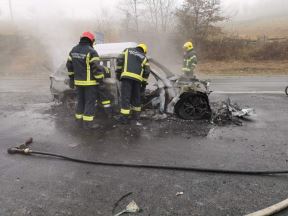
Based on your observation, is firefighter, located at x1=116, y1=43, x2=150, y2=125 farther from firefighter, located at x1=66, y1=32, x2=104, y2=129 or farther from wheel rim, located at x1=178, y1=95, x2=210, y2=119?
wheel rim, located at x1=178, y1=95, x2=210, y2=119

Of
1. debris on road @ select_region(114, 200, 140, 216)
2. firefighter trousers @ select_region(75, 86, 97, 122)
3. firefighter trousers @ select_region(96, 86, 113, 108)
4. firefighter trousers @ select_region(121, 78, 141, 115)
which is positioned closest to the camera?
debris on road @ select_region(114, 200, 140, 216)

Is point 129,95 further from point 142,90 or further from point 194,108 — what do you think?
point 194,108

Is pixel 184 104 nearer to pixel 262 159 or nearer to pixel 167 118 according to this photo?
pixel 167 118

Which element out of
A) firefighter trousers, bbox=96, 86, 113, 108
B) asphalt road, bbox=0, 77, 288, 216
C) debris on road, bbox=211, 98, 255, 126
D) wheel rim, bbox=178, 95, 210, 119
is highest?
firefighter trousers, bbox=96, 86, 113, 108

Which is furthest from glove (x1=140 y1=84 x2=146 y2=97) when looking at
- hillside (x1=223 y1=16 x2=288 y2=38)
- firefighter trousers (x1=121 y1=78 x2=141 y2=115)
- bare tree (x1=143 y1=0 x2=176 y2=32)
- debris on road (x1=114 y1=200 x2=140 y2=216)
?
hillside (x1=223 y1=16 x2=288 y2=38)

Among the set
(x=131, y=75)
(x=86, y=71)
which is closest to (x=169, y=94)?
(x=131, y=75)

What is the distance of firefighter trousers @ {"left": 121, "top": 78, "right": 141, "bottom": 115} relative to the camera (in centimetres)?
669

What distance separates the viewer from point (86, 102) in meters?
6.57

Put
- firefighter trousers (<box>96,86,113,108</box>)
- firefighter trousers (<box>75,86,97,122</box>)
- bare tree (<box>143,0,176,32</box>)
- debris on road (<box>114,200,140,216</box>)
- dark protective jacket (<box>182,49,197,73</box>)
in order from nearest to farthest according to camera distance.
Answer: debris on road (<box>114,200,140,216</box>) < firefighter trousers (<box>75,86,97,122</box>) < firefighter trousers (<box>96,86,113,108</box>) < dark protective jacket (<box>182,49,197,73</box>) < bare tree (<box>143,0,176,32</box>)

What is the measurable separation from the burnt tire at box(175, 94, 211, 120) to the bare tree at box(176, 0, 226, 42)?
1809 cm

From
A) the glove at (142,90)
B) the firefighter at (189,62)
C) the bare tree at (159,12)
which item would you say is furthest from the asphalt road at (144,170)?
the bare tree at (159,12)

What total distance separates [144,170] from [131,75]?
249 cm

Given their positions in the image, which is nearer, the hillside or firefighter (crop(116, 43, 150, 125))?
firefighter (crop(116, 43, 150, 125))

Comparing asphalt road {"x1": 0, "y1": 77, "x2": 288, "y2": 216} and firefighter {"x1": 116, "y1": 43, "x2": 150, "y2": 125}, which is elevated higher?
firefighter {"x1": 116, "y1": 43, "x2": 150, "y2": 125}
